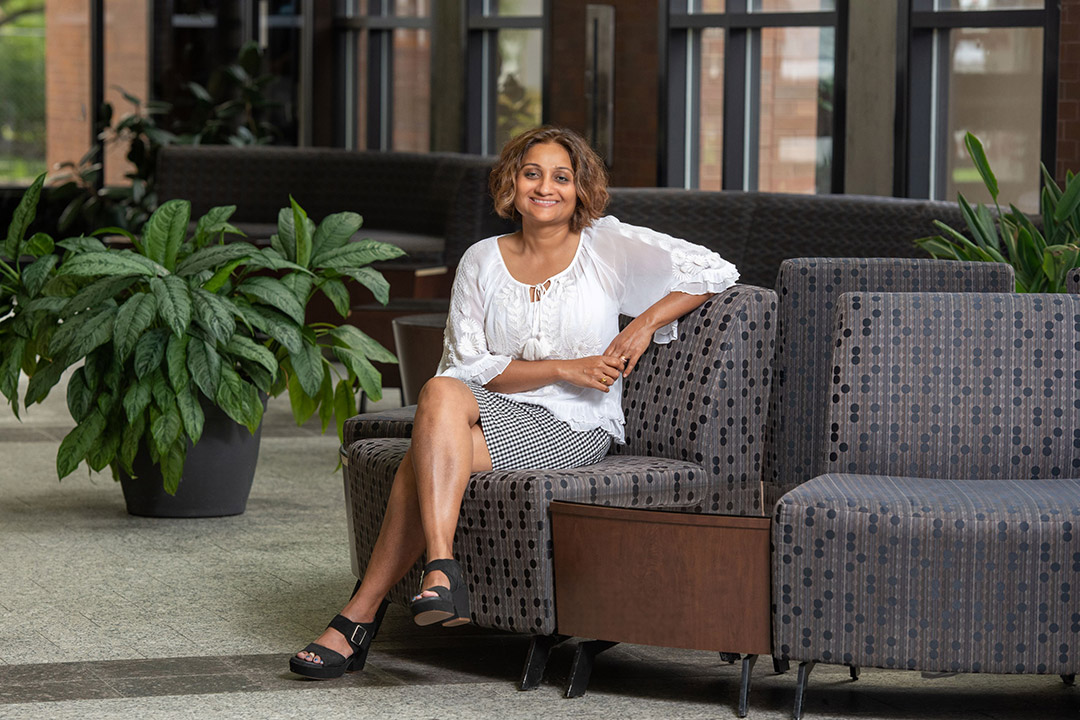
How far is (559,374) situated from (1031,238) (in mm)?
1914

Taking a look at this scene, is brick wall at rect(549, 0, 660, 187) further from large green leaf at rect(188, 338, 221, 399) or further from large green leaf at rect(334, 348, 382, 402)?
large green leaf at rect(188, 338, 221, 399)

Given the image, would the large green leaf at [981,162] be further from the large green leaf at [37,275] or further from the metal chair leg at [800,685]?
the large green leaf at [37,275]

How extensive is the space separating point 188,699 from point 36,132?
12.0m

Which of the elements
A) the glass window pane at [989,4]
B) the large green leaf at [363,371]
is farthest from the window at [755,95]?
the large green leaf at [363,371]

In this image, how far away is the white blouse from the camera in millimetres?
3781

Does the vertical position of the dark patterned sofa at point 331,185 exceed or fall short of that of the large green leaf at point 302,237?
it exceeds it

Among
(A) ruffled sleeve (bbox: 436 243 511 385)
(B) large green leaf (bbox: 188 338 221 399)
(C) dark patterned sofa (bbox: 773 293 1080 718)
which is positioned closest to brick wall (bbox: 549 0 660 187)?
(B) large green leaf (bbox: 188 338 221 399)

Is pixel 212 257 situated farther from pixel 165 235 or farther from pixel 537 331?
pixel 537 331

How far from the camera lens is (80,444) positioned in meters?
4.87

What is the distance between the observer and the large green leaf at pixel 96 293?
15.8 feet

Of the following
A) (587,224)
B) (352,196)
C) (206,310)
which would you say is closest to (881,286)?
(587,224)

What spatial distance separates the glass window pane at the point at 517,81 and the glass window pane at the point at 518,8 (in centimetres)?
11

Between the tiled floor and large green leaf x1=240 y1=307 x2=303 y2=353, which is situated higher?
large green leaf x1=240 y1=307 x2=303 y2=353

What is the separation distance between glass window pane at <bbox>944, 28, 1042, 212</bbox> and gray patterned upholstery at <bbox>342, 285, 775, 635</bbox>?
3.36 m
